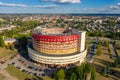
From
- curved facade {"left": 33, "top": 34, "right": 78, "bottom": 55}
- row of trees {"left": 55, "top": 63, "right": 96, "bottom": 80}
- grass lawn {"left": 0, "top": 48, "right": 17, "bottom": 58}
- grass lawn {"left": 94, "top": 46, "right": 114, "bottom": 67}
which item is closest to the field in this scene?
grass lawn {"left": 94, "top": 46, "right": 114, "bottom": 67}

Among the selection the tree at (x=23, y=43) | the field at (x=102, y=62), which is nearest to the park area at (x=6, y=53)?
the tree at (x=23, y=43)

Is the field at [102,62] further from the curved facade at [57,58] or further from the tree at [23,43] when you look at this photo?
the tree at [23,43]

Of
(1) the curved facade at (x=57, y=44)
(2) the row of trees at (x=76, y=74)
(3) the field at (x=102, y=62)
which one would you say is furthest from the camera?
Answer: (1) the curved facade at (x=57, y=44)

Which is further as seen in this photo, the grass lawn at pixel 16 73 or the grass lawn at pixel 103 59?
the grass lawn at pixel 103 59

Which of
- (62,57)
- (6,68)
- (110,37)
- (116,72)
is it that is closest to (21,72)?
(6,68)

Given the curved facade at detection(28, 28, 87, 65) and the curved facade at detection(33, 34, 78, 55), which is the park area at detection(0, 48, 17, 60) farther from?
the curved facade at detection(33, 34, 78, 55)

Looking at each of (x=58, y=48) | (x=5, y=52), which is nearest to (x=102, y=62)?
(x=58, y=48)

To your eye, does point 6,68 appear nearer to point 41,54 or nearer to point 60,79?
point 41,54

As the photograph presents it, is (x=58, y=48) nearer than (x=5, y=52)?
Yes

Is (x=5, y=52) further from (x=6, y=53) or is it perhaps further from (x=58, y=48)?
(x=58, y=48)
